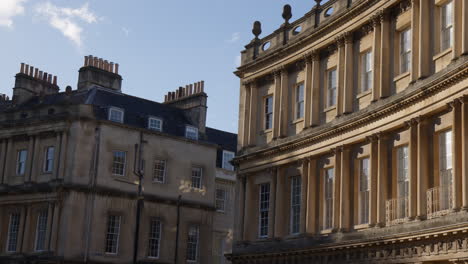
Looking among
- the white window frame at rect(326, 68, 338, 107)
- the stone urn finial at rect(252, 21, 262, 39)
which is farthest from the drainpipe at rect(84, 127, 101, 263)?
the white window frame at rect(326, 68, 338, 107)

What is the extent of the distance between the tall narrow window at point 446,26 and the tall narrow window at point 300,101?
8.94 m

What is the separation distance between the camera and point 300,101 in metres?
31.6

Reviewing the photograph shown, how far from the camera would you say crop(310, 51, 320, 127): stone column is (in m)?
29.9

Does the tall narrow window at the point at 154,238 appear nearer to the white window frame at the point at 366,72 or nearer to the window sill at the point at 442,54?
the white window frame at the point at 366,72

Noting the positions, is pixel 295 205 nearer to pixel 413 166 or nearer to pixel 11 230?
pixel 413 166

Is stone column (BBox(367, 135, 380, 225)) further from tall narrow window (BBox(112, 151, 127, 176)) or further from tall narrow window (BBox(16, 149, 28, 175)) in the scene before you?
tall narrow window (BBox(16, 149, 28, 175))

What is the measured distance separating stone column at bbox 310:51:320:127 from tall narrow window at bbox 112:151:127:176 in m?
16.3

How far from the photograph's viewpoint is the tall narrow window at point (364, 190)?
1039 inches

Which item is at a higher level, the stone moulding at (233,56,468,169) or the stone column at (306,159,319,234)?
the stone moulding at (233,56,468,169)

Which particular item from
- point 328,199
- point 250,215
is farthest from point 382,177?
point 250,215

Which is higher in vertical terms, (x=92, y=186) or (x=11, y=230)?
(x=92, y=186)

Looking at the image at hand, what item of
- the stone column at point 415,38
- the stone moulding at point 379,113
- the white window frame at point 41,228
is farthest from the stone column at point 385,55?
the white window frame at point 41,228

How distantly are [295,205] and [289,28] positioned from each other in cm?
780

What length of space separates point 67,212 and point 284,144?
1510cm
